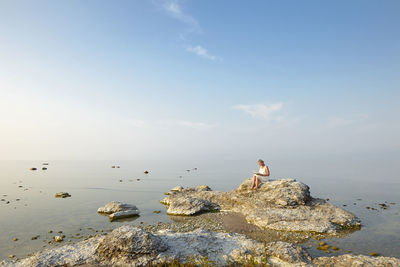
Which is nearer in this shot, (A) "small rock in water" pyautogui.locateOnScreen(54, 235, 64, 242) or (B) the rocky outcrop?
(B) the rocky outcrop

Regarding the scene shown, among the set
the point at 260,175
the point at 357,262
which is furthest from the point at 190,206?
the point at 357,262

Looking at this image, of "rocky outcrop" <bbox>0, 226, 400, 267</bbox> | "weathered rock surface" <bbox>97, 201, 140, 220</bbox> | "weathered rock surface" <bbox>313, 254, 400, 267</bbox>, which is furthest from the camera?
"weathered rock surface" <bbox>97, 201, 140, 220</bbox>

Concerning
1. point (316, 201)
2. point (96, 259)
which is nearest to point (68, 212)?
point (96, 259)

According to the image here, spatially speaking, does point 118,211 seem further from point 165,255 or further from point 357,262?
point 357,262

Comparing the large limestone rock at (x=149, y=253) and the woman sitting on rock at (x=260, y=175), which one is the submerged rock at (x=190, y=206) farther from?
the large limestone rock at (x=149, y=253)

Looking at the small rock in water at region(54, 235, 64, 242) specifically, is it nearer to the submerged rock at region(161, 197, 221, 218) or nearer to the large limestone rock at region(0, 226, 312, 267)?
the large limestone rock at region(0, 226, 312, 267)

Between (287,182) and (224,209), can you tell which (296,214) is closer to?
(287,182)

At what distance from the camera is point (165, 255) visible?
446 inches

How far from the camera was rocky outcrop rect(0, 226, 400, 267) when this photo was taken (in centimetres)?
1075

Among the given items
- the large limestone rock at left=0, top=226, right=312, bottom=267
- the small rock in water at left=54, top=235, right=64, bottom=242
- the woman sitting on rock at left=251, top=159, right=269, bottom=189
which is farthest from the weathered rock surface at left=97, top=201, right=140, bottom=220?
the woman sitting on rock at left=251, top=159, right=269, bottom=189

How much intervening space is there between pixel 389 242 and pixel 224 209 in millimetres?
13892

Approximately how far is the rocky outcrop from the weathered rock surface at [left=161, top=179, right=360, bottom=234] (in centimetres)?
627

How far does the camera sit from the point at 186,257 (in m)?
11.4

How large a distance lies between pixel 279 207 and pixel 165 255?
1384cm
